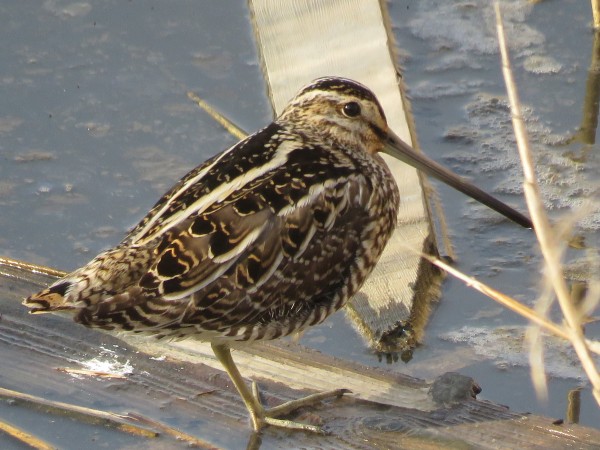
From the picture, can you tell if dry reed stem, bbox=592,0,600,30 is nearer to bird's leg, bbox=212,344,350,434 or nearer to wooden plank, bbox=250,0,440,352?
wooden plank, bbox=250,0,440,352

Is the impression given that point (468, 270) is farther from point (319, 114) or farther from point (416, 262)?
point (319, 114)

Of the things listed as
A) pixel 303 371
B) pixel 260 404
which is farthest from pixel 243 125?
pixel 260 404

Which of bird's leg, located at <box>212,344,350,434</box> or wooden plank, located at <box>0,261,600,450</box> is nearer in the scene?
wooden plank, located at <box>0,261,600,450</box>

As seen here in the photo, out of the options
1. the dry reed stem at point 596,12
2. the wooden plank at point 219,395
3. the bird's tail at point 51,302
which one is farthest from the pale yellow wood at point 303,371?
the dry reed stem at point 596,12

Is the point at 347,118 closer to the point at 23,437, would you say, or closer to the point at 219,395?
the point at 219,395

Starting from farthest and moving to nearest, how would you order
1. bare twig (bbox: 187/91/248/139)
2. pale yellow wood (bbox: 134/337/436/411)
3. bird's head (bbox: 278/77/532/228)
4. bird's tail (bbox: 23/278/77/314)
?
bare twig (bbox: 187/91/248/139) → bird's head (bbox: 278/77/532/228) → pale yellow wood (bbox: 134/337/436/411) → bird's tail (bbox: 23/278/77/314)

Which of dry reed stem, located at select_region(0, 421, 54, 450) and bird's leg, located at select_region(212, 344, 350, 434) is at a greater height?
bird's leg, located at select_region(212, 344, 350, 434)

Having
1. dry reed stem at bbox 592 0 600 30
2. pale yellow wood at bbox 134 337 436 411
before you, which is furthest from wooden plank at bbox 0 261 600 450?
dry reed stem at bbox 592 0 600 30
